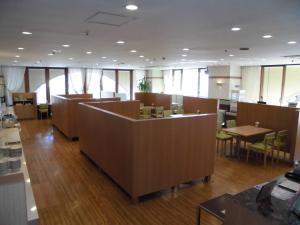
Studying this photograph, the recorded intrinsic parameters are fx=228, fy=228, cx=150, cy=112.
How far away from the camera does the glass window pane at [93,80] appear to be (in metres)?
14.5

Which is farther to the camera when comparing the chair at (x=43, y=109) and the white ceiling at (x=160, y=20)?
the chair at (x=43, y=109)

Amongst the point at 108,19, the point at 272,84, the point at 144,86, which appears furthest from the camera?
the point at 144,86

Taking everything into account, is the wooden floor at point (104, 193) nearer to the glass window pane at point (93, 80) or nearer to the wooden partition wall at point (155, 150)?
the wooden partition wall at point (155, 150)

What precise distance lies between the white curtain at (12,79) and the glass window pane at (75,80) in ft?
8.37

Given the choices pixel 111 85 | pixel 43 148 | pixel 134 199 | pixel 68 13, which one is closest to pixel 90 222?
pixel 134 199

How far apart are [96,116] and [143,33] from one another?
2.02m

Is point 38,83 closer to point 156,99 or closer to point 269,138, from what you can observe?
point 156,99

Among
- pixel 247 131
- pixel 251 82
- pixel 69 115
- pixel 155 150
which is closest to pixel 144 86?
pixel 251 82

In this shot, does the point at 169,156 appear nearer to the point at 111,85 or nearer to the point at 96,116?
the point at 96,116

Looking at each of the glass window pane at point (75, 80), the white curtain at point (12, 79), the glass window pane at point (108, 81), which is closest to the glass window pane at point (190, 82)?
the glass window pane at point (108, 81)

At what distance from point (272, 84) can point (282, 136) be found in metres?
5.59

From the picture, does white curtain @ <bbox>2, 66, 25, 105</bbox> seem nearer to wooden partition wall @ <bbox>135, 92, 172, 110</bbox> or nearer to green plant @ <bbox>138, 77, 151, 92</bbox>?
wooden partition wall @ <bbox>135, 92, 172, 110</bbox>

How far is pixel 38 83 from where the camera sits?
13.0 metres

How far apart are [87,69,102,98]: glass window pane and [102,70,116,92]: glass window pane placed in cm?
35
